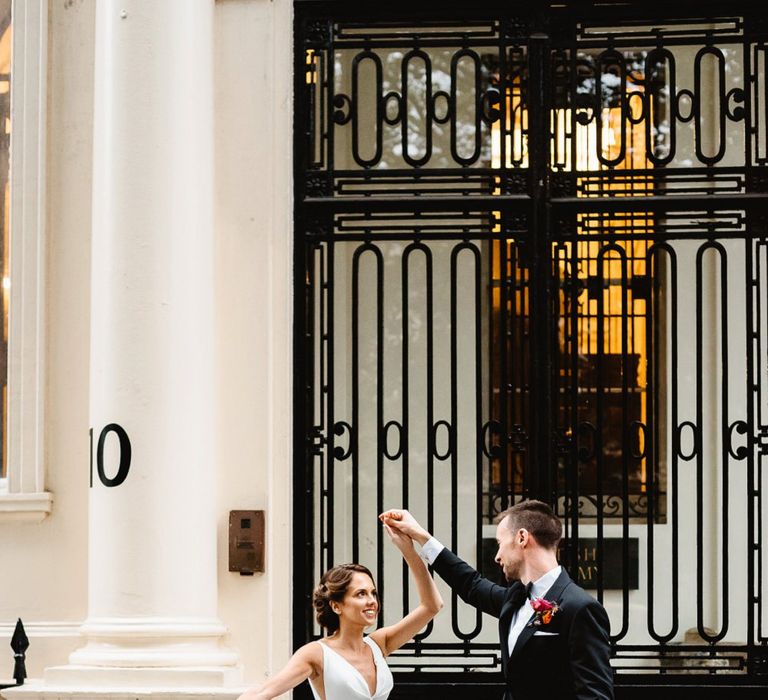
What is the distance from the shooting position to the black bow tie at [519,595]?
6.12 meters

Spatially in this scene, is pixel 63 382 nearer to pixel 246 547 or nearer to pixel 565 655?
pixel 246 547

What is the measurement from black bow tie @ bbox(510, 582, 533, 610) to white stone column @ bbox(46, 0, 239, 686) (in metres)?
2.12

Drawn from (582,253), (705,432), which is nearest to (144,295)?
(582,253)

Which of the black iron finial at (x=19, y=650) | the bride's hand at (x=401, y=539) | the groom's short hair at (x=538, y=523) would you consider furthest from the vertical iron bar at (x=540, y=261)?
the black iron finial at (x=19, y=650)

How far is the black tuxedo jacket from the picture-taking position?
5.65m

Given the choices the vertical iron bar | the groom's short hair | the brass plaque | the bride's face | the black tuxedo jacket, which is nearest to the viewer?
the black tuxedo jacket

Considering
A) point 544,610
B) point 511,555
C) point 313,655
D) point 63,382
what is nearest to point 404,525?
point 511,555

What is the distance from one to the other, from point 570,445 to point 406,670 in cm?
181

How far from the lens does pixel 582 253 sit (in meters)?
11.0

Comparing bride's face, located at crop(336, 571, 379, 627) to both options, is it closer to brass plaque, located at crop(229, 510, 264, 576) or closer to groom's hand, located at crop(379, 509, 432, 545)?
groom's hand, located at crop(379, 509, 432, 545)

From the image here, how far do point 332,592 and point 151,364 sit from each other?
5.97ft

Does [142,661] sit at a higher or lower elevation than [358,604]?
lower

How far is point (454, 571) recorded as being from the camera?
6.73 metres

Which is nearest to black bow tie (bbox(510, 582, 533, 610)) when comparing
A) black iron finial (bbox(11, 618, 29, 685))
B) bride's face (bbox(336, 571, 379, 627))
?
bride's face (bbox(336, 571, 379, 627))
